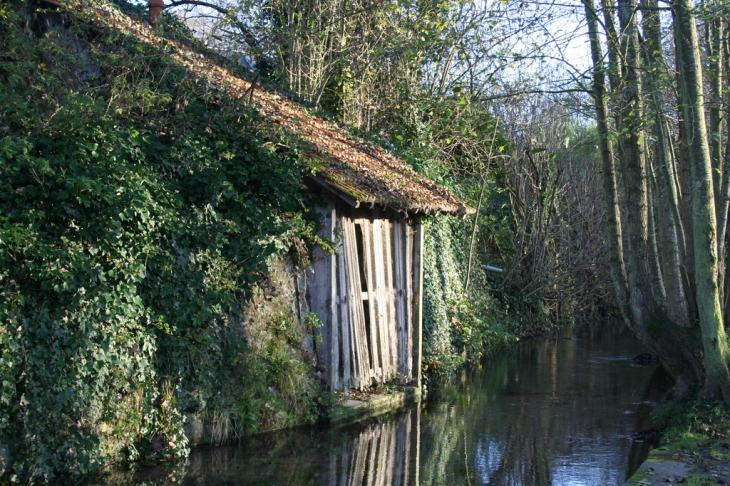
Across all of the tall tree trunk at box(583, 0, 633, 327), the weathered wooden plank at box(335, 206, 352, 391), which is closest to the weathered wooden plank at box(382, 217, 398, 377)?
the weathered wooden plank at box(335, 206, 352, 391)

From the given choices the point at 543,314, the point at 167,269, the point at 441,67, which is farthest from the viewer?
the point at 543,314

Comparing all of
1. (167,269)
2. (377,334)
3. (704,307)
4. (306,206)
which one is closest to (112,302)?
(167,269)

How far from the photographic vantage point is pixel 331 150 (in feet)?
36.4

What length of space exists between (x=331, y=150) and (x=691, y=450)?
6.21 metres

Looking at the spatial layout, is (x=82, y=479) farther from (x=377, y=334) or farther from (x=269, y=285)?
(x=377, y=334)

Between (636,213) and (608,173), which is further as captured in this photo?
(608,173)

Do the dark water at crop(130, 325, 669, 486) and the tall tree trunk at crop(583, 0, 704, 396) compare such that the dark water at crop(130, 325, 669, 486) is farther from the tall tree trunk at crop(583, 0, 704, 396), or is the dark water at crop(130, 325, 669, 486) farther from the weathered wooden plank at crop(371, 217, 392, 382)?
the tall tree trunk at crop(583, 0, 704, 396)

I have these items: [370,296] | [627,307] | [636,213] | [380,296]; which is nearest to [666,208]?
[636,213]

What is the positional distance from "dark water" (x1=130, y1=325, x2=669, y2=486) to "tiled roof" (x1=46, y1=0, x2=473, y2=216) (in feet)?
9.79

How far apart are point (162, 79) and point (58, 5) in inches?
83.0

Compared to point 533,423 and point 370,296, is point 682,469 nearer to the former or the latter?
point 533,423

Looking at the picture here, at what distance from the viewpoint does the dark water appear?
747 cm

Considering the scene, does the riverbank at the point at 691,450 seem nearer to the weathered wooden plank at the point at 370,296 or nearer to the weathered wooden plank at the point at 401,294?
the weathered wooden plank at the point at 401,294

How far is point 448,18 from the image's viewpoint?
17.8 m
